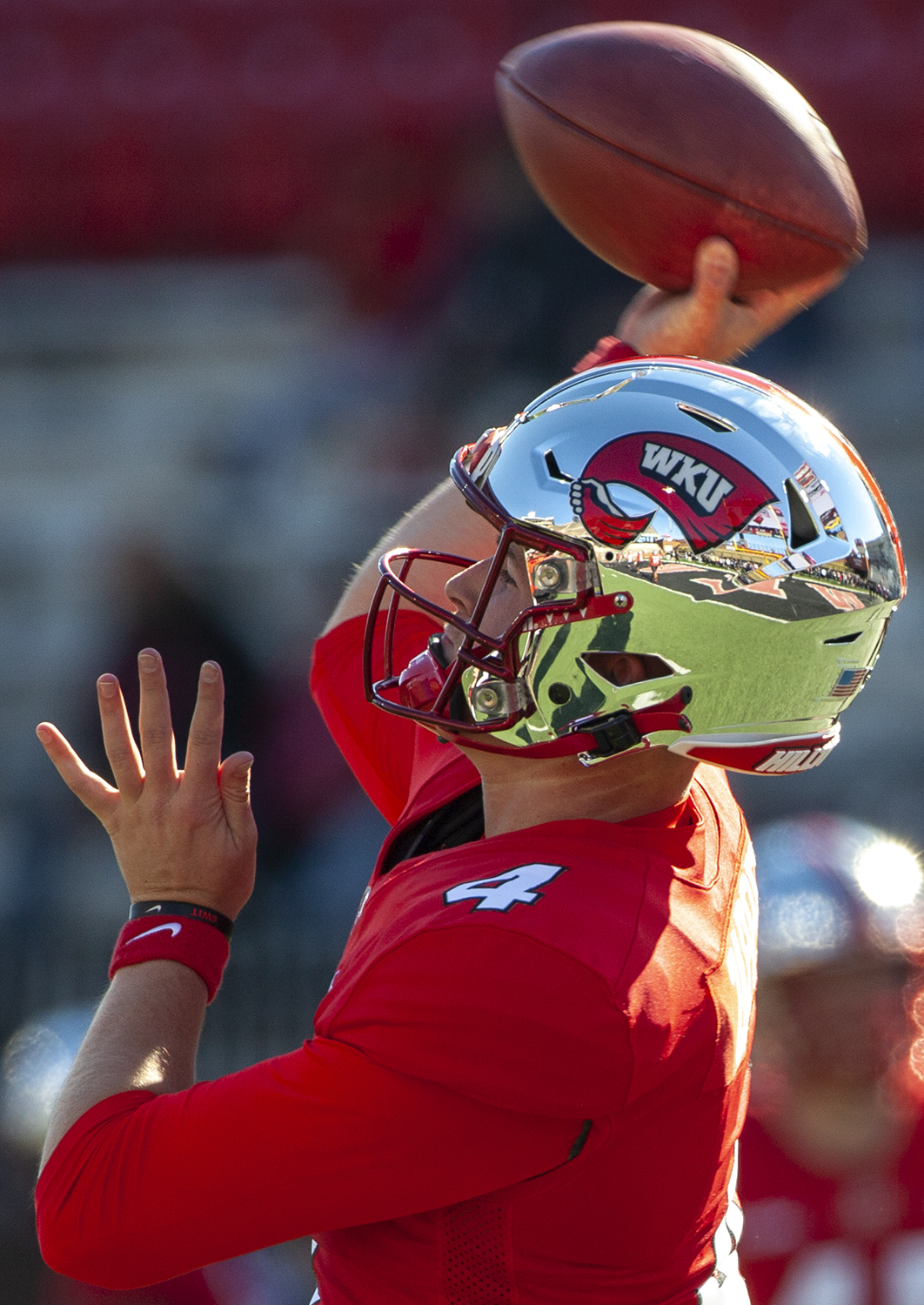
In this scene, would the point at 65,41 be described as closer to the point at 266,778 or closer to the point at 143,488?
the point at 143,488

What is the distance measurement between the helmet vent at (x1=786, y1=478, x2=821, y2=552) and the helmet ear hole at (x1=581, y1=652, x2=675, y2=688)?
0.61 feet

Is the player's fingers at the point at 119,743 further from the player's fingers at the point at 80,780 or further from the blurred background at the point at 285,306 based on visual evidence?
the blurred background at the point at 285,306

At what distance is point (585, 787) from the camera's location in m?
1.60

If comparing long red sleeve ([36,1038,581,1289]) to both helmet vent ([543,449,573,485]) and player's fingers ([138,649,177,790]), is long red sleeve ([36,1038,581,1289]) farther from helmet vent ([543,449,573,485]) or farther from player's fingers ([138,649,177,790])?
helmet vent ([543,449,573,485])

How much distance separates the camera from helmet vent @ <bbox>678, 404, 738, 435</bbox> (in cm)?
155

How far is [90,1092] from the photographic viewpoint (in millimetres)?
1403

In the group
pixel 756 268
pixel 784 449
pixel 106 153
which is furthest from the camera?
pixel 106 153

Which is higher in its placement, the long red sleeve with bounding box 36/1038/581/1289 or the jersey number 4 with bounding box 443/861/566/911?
the jersey number 4 with bounding box 443/861/566/911

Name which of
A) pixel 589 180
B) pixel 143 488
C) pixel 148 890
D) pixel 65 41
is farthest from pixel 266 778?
pixel 65 41

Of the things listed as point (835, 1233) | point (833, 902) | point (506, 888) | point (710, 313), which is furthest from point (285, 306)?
point (506, 888)

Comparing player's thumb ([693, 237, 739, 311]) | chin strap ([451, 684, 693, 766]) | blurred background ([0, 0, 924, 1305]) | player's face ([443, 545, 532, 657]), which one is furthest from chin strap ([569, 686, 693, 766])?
→ blurred background ([0, 0, 924, 1305])

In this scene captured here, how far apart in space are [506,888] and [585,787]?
246 mm

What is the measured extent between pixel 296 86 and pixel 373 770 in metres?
7.72

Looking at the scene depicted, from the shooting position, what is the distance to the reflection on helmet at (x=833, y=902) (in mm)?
2869
